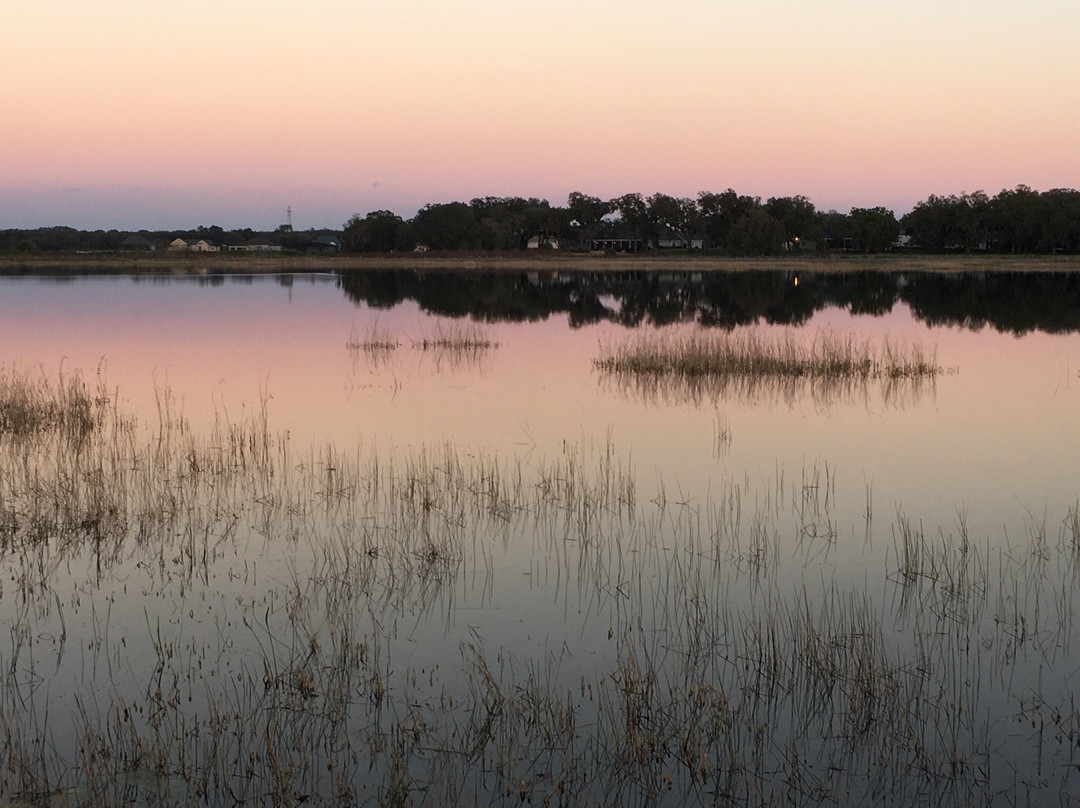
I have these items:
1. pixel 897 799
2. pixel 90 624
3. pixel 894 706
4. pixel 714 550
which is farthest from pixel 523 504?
pixel 897 799

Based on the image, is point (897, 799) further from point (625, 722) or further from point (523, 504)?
point (523, 504)

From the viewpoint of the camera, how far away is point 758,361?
898 inches

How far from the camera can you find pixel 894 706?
626 cm

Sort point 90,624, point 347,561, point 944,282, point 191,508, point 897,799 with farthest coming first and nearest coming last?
point 944,282 → point 191,508 → point 347,561 → point 90,624 → point 897,799

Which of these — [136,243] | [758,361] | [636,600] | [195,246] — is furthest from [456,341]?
[136,243]

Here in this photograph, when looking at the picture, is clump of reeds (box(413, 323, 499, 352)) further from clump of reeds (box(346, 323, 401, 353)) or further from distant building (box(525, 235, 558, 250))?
distant building (box(525, 235, 558, 250))

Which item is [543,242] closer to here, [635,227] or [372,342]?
[635,227]

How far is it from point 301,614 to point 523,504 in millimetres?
3804

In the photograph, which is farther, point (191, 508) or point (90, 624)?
point (191, 508)

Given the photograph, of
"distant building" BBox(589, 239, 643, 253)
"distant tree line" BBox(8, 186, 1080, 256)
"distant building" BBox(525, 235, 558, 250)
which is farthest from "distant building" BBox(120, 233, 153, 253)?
"distant building" BBox(589, 239, 643, 253)

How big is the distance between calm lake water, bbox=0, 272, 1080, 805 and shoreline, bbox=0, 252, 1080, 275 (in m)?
72.6

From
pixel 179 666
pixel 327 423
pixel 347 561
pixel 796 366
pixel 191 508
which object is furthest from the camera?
pixel 796 366

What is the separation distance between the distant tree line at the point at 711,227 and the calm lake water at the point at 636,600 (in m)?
95.8

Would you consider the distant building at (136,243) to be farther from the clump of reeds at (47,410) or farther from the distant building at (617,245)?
the clump of reeds at (47,410)
